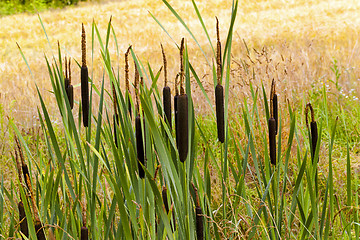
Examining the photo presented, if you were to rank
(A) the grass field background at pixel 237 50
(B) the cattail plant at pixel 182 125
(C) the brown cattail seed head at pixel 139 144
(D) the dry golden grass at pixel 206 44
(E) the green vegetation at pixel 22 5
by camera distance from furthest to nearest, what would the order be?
(E) the green vegetation at pixel 22 5 < (D) the dry golden grass at pixel 206 44 < (A) the grass field background at pixel 237 50 < (C) the brown cattail seed head at pixel 139 144 < (B) the cattail plant at pixel 182 125

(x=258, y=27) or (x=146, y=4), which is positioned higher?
(x=146, y=4)

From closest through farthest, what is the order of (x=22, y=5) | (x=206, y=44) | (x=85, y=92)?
(x=85, y=92), (x=206, y=44), (x=22, y=5)

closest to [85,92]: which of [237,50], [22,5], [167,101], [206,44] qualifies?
[167,101]

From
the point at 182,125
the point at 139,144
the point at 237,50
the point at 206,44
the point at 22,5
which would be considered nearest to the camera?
the point at 182,125

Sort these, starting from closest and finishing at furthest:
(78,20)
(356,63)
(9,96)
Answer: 1. (356,63)
2. (9,96)
3. (78,20)

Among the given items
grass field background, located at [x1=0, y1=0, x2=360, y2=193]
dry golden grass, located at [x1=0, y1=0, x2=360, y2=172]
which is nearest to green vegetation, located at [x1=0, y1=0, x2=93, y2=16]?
grass field background, located at [x1=0, y1=0, x2=360, y2=193]

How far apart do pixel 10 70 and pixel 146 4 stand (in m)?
9.11

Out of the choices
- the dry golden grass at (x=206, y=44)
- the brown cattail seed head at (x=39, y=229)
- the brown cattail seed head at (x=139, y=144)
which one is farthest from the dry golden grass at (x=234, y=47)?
the brown cattail seed head at (x=39, y=229)

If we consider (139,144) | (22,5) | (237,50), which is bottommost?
(237,50)

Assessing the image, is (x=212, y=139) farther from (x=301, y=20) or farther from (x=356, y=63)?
(x=301, y=20)

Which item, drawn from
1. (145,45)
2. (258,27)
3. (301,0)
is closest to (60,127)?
(145,45)

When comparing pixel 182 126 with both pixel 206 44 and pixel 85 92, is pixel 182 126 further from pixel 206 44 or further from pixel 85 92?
pixel 206 44

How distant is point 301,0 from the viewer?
12.0m

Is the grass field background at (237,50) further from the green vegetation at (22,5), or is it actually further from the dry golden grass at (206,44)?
the green vegetation at (22,5)
